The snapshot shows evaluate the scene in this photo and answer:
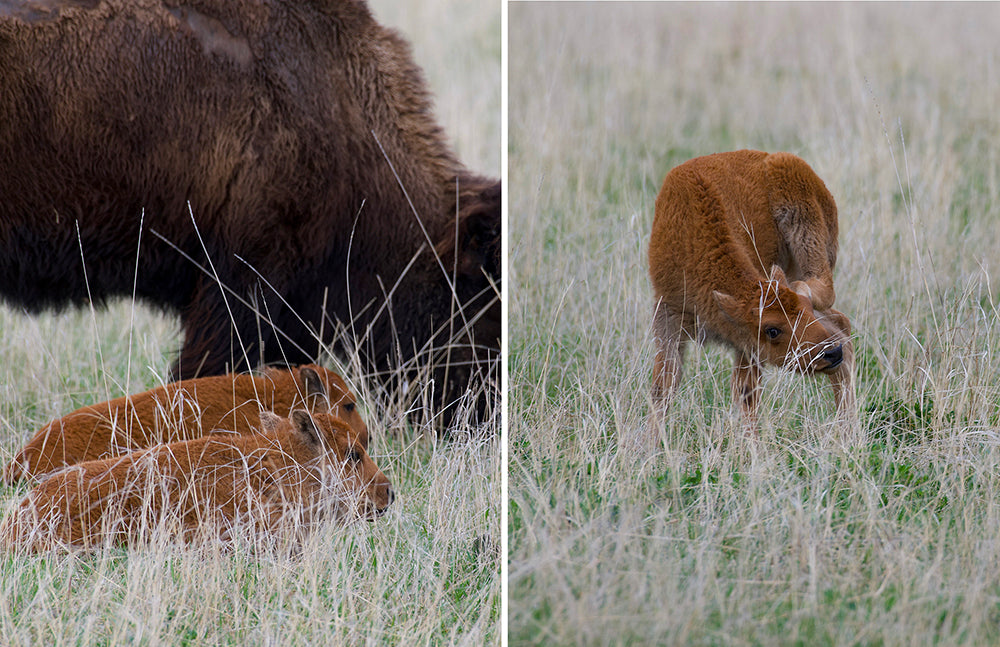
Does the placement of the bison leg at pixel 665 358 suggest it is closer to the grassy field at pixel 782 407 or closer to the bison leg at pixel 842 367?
the grassy field at pixel 782 407

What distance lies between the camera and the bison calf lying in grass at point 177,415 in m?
3.71

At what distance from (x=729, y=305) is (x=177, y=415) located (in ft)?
6.26

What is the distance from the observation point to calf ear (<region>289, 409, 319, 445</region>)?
3.39m

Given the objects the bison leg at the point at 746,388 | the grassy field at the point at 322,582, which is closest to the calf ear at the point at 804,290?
the bison leg at the point at 746,388

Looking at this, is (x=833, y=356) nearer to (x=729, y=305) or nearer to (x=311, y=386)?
(x=729, y=305)

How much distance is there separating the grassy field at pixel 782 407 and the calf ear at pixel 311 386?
649 mm

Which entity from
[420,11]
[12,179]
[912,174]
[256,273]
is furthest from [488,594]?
[420,11]

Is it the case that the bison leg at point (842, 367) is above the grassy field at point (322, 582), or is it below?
above

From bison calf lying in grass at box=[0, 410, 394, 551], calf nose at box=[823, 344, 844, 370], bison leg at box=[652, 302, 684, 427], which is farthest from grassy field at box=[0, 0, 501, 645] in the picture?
calf nose at box=[823, 344, 844, 370]

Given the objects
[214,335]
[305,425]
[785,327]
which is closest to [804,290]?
[785,327]

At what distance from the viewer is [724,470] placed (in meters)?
3.13

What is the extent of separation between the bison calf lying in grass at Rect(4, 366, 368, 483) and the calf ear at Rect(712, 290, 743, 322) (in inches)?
54.3

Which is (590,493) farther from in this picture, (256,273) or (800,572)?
(256,273)

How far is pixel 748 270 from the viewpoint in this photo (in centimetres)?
295
